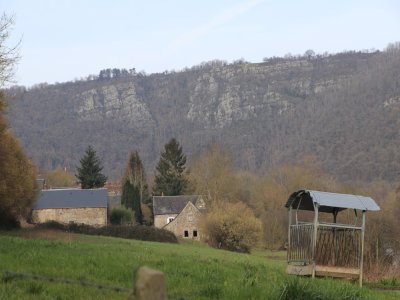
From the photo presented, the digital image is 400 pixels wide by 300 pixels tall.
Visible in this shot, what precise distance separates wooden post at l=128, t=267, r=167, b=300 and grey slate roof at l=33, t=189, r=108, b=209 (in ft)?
250

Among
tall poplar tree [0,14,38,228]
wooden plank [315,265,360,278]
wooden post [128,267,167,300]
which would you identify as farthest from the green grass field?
tall poplar tree [0,14,38,228]

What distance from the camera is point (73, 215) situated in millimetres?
83250

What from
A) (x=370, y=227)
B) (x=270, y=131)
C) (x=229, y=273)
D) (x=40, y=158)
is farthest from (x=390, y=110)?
(x=229, y=273)

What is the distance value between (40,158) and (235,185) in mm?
105440

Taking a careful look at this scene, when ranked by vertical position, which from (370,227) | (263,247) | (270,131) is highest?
(270,131)

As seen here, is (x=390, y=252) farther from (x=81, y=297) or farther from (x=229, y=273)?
(x=81, y=297)

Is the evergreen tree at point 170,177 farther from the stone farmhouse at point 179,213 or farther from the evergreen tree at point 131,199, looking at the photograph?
the evergreen tree at point 131,199

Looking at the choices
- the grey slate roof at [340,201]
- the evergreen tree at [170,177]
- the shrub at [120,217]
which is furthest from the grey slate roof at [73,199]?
the grey slate roof at [340,201]

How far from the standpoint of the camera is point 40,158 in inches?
7475

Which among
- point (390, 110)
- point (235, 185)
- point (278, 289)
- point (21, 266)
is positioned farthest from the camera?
point (390, 110)

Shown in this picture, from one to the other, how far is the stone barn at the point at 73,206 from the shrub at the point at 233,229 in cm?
2087

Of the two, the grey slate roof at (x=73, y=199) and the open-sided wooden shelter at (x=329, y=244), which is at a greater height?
the open-sided wooden shelter at (x=329, y=244)

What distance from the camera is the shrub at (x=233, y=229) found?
2414 inches

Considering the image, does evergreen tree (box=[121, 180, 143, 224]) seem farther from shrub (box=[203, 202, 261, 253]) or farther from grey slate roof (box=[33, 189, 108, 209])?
shrub (box=[203, 202, 261, 253])
